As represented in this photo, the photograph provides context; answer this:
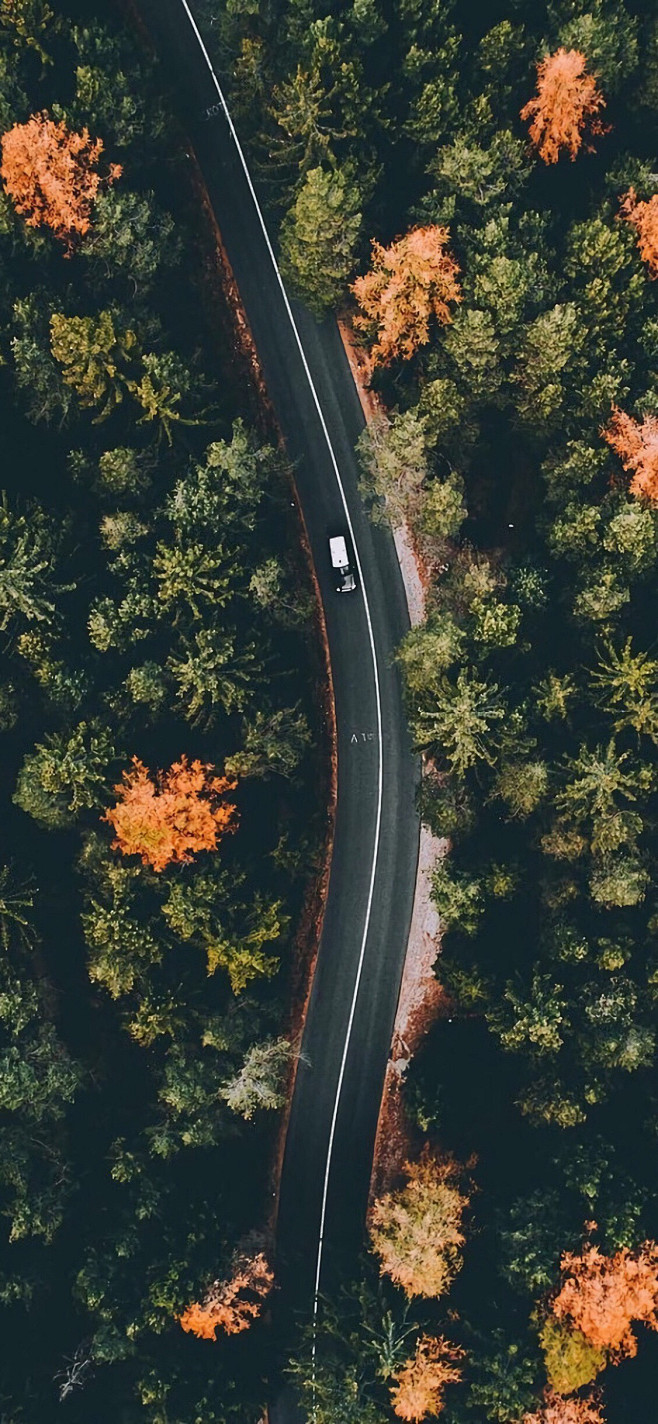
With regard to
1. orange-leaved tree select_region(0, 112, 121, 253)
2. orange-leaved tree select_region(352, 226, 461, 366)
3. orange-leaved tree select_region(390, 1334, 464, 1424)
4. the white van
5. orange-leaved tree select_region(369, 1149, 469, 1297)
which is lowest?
orange-leaved tree select_region(390, 1334, 464, 1424)

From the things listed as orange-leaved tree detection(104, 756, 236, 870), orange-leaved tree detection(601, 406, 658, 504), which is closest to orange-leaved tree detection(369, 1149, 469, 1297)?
orange-leaved tree detection(104, 756, 236, 870)

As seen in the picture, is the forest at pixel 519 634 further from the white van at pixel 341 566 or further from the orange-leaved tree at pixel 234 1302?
the white van at pixel 341 566

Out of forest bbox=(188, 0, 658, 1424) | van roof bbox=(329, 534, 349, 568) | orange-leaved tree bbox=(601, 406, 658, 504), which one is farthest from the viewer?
van roof bbox=(329, 534, 349, 568)

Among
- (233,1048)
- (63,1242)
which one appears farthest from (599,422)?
(63,1242)

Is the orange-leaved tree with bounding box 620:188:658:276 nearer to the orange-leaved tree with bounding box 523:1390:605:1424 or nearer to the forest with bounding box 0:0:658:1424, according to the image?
the forest with bounding box 0:0:658:1424

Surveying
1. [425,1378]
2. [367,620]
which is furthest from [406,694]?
[425,1378]

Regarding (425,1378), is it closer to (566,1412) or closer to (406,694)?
(566,1412)
